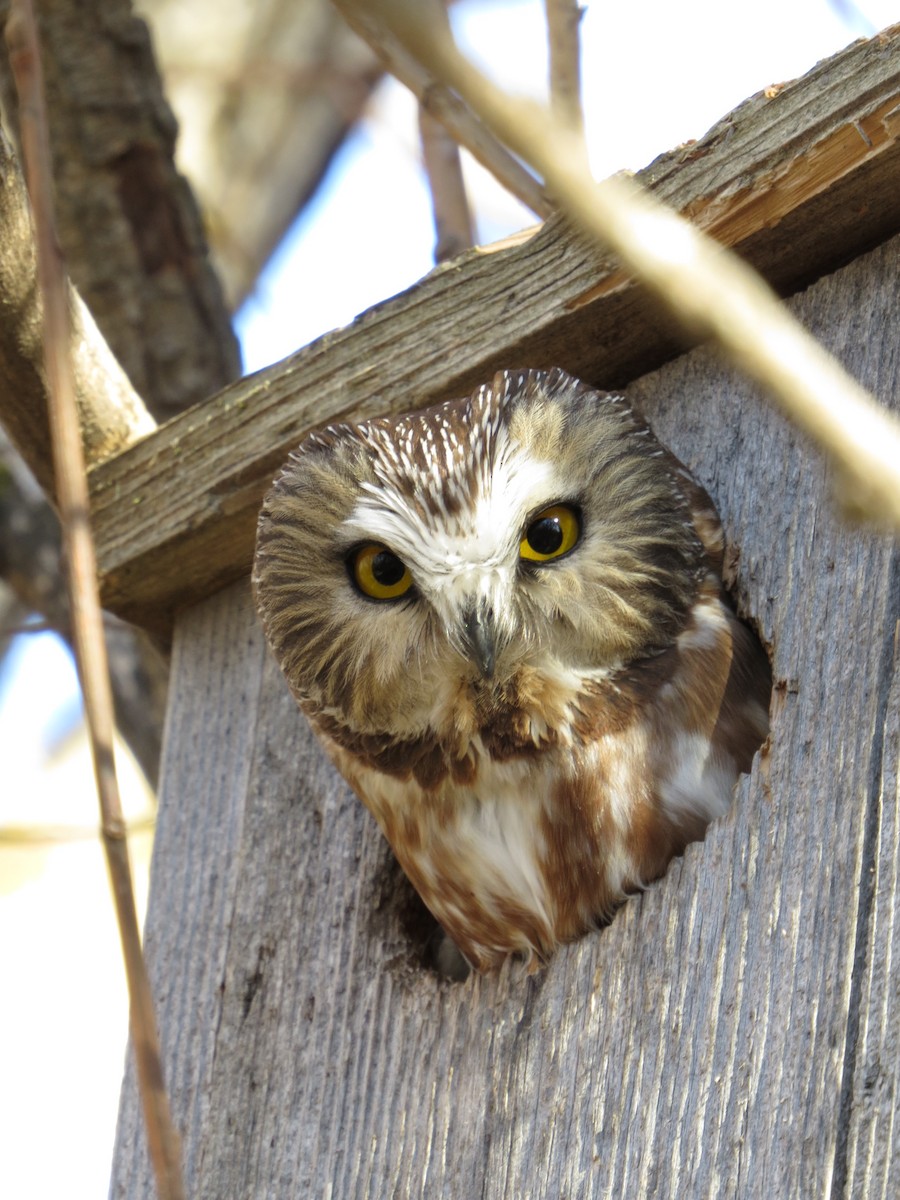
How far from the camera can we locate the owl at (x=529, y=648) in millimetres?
2102

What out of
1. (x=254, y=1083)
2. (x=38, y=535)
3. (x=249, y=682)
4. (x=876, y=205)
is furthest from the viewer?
(x=38, y=535)

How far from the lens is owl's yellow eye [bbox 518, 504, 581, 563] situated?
2.13 metres

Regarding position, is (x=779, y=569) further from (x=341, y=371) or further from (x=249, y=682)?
(x=249, y=682)

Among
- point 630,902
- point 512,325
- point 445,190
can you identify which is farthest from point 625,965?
point 445,190

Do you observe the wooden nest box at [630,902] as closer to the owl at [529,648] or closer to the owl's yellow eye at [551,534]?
the owl at [529,648]

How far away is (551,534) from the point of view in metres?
2.15

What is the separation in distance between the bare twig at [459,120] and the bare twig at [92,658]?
1819 millimetres

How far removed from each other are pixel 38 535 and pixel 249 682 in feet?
3.55

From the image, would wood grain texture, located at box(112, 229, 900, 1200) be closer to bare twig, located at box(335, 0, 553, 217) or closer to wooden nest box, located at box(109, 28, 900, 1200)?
wooden nest box, located at box(109, 28, 900, 1200)

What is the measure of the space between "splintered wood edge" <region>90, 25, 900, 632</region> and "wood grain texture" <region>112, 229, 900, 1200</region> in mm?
96

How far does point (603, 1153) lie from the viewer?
184 centimetres

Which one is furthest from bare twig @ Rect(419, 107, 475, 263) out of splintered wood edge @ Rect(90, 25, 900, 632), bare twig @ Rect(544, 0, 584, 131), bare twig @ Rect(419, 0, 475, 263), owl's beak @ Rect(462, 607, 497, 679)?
owl's beak @ Rect(462, 607, 497, 679)

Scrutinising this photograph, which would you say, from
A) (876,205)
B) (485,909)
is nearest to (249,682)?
(485,909)

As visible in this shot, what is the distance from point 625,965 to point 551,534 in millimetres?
581
